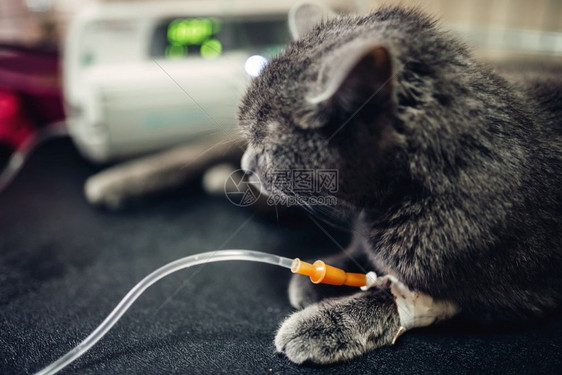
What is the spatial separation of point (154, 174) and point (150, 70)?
303mm

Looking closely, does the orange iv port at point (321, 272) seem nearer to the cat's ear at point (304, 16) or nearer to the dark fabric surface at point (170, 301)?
the dark fabric surface at point (170, 301)

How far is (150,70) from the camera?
46.9 inches

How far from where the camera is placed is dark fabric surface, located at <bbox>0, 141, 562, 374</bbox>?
1.92ft

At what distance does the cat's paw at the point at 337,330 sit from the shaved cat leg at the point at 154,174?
1.79ft

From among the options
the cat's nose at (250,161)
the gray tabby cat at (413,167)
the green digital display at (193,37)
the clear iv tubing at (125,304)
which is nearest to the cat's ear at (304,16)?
the gray tabby cat at (413,167)

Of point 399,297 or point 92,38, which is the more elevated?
point 92,38

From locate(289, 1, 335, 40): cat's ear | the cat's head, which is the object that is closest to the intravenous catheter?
the cat's head

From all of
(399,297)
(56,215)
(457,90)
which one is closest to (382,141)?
(457,90)

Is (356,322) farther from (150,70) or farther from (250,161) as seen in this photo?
(150,70)

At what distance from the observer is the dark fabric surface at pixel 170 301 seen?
0.58m

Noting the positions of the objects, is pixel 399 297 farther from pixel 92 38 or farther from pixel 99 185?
pixel 92 38

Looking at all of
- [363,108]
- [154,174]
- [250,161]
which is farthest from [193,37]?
[363,108]

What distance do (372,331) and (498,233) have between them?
208 mm

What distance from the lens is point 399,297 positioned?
0.61m
